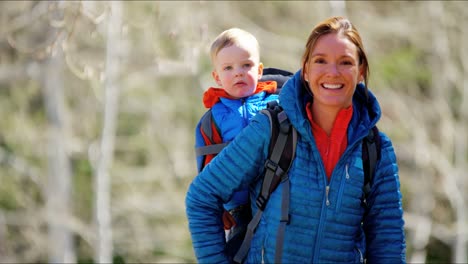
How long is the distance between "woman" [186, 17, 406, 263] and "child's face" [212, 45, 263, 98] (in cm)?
39

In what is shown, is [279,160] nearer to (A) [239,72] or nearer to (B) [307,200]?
(B) [307,200]

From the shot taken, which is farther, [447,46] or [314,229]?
[447,46]

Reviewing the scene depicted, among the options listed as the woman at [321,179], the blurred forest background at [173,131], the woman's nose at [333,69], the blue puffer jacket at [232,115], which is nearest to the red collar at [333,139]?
the woman at [321,179]

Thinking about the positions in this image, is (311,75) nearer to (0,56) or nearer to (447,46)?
(0,56)

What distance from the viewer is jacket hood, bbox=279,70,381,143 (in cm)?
281

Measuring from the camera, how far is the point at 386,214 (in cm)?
292

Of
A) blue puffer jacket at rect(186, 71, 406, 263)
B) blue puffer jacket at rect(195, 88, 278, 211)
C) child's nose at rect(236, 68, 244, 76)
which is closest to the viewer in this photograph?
blue puffer jacket at rect(186, 71, 406, 263)

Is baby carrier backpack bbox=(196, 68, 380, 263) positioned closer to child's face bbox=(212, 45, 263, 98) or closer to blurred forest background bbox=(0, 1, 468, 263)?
child's face bbox=(212, 45, 263, 98)

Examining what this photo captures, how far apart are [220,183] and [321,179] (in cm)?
33

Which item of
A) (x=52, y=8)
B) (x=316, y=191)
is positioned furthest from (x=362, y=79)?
(x=52, y=8)

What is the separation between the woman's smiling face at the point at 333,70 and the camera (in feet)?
9.41

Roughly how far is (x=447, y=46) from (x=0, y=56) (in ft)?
27.1

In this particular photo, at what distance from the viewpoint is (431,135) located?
18.8 metres

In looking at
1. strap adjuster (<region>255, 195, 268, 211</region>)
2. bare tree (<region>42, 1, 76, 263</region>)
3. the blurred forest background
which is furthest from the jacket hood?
bare tree (<region>42, 1, 76, 263</region>)
